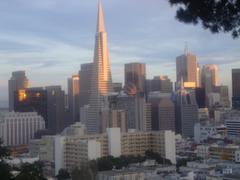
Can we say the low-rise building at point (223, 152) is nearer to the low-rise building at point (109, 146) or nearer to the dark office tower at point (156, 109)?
the low-rise building at point (109, 146)

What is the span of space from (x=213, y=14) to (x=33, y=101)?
61.6 meters

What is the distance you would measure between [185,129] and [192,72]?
1184 inches

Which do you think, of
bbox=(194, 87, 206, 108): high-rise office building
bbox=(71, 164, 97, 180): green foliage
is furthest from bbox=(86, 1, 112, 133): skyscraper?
bbox=(71, 164, 97, 180): green foliage

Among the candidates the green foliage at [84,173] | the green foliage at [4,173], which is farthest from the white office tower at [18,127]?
the green foliage at [4,173]

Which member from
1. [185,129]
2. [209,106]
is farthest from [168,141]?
[209,106]

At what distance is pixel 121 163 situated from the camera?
27141 millimetres

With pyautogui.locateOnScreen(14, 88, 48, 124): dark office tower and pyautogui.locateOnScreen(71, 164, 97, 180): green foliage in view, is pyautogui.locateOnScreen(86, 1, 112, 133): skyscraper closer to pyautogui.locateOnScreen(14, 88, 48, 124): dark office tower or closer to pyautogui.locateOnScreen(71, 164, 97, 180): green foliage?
pyautogui.locateOnScreen(14, 88, 48, 124): dark office tower

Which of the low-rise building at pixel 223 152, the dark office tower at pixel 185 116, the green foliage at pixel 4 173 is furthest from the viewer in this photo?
the dark office tower at pixel 185 116

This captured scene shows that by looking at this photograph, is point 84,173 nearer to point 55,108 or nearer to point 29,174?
point 29,174

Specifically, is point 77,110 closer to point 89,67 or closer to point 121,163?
point 89,67

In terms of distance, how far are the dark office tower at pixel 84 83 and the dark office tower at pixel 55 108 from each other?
24.1 feet

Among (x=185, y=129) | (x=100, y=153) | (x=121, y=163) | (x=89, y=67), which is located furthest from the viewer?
(x=89, y=67)

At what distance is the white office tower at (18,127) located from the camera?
5572cm

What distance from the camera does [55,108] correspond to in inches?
2670
